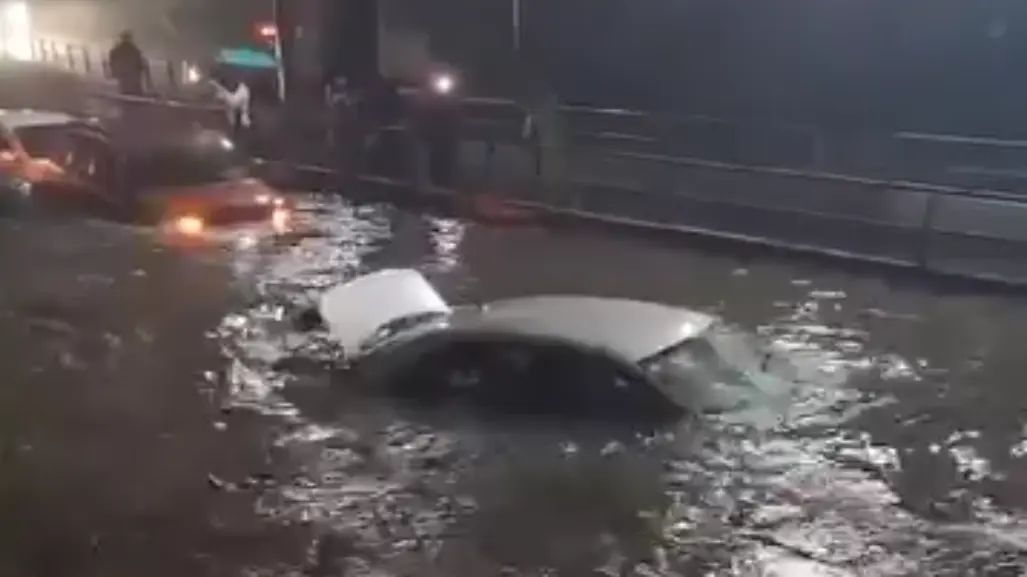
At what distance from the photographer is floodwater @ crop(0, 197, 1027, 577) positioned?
823 cm

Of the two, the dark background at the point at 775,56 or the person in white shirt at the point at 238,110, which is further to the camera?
the person in white shirt at the point at 238,110

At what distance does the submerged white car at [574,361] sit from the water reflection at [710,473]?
0.58ft

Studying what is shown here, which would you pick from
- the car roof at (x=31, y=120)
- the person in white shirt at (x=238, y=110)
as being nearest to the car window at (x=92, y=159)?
the car roof at (x=31, y=120)

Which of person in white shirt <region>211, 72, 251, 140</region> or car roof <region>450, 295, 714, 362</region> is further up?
person in white shirt <region>211, 72, 251, 140</region>

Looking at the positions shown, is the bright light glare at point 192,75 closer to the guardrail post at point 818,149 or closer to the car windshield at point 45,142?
the car windshield at point 45,142

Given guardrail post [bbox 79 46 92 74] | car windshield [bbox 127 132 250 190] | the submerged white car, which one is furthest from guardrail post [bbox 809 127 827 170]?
guardrail post [bbox 79 46 92 74]

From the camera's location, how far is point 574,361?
31.7 feet

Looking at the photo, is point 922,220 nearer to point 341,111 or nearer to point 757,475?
point 757,475

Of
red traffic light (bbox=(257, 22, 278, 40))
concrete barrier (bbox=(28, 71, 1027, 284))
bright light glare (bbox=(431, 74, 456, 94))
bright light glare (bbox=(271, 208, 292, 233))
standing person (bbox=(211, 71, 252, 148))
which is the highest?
red traffic light (bbox=(257, 22, 278, 40))

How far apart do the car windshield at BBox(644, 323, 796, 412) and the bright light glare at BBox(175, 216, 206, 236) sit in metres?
10.2

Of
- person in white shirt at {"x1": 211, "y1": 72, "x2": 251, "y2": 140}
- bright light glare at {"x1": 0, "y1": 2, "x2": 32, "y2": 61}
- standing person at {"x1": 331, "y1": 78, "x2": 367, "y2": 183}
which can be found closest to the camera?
standing person at {"x1": 331, "y1": 78, "x2": 367, "y2": 183}

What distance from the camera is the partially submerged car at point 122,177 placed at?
781 inches

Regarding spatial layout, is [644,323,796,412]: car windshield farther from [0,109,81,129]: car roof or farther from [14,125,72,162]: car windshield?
[0,109,81,129]: car roof

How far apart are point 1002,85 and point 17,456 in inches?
620
